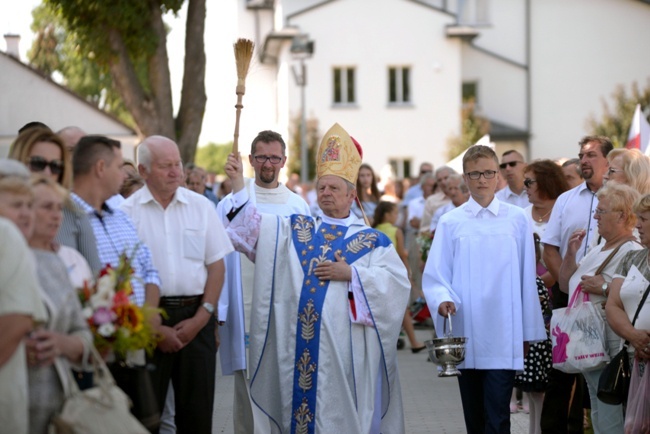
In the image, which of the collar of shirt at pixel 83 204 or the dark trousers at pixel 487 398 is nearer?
the collar of shirt at pixel 83 204

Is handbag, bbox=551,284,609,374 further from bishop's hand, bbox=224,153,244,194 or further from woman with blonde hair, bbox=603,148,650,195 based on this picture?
bishop's hand, bbox=224,153,244,194

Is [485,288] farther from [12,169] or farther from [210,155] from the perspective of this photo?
[210,155]

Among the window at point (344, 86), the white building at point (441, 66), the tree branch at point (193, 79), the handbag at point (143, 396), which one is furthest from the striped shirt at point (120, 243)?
the window at point (344, 86)

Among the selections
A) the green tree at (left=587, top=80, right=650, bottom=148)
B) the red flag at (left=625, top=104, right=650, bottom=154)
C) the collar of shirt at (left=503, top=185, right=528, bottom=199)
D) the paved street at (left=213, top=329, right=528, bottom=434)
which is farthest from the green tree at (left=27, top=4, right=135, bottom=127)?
the collar of shirt at (left=503, top=185, right=528, bottom=199)

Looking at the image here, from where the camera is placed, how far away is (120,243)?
6.86 meters

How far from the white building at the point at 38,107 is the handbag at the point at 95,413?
10718 mm

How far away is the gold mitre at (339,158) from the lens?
8664mm

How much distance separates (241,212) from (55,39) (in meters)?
41.9

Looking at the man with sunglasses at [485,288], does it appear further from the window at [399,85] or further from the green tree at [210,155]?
the green tree at [210,155]

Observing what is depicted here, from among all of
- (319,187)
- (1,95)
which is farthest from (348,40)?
(319,187)

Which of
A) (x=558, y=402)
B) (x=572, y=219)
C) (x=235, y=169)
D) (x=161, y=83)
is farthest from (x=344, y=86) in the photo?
(x=235, y=169)

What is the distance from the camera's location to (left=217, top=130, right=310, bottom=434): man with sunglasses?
29.4 feet

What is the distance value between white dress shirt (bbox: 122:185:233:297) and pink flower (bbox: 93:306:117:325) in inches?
60.8

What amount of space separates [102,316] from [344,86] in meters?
39.5
